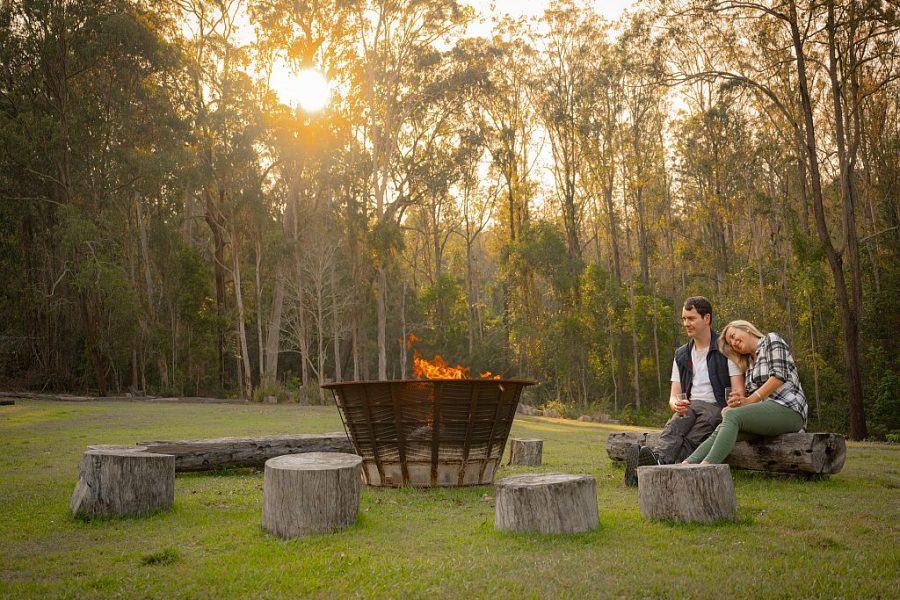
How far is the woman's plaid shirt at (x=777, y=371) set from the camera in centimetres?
600

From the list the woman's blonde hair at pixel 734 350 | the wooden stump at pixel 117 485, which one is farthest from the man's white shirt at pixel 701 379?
the wooden stump at pixel 117 485

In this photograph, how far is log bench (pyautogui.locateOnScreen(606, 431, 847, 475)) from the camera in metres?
6.48

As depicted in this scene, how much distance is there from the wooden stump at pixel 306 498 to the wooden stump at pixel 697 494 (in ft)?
7.26

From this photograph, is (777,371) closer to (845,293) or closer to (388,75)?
(845,293)

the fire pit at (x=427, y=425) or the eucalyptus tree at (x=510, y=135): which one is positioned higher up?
the eucalyptus tree at (x=510, y=135)

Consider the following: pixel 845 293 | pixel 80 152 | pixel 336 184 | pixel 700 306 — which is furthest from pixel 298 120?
pixel 700 306

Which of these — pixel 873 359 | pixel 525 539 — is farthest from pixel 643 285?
pixel 525 539

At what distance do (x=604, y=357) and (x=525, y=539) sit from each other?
87.1ft

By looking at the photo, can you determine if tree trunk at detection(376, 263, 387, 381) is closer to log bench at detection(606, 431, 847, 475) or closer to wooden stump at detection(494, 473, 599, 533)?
log bench at detection(606, 431, 847, 475)

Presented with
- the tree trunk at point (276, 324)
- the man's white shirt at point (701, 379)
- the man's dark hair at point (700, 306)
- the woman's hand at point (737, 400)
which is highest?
the tree trunk at point (276, 324)

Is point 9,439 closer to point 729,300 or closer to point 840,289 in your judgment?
point 840,289

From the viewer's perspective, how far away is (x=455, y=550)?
447cm

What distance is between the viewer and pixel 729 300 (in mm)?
26391

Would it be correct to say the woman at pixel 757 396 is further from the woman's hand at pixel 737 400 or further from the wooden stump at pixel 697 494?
the wooden stump at pixel 697 494
